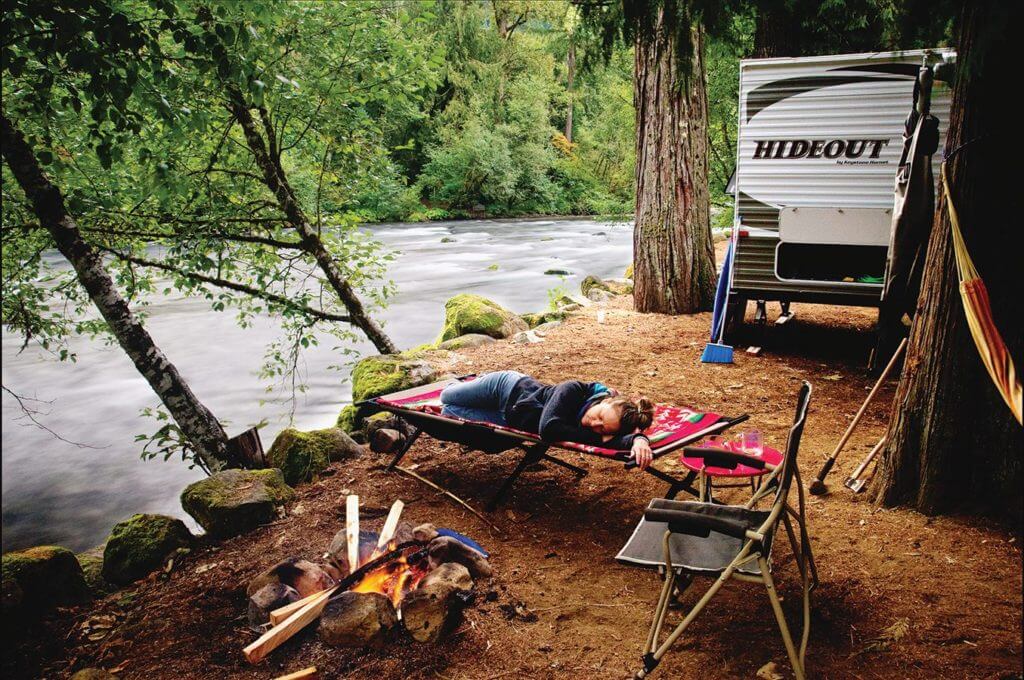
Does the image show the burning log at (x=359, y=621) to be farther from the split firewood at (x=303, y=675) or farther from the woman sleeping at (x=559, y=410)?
the woman sleeping at (x=559, y=410)

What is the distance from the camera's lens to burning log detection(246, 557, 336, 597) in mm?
3318

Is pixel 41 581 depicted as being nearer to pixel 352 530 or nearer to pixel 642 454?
pixel 352 530

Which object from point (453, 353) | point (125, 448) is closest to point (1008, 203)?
point (453, 353)

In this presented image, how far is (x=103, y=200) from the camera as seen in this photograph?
476 centimetres

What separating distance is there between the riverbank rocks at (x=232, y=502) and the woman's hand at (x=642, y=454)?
8.54ft

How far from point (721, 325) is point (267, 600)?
5245mm

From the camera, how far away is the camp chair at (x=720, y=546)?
2.34 m

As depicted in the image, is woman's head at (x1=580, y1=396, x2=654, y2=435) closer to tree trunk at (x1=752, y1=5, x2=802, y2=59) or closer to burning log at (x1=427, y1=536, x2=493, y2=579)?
burning log at (x1=427, y1=536, x2=493, y2=579)

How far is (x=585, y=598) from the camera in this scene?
3.20 meters

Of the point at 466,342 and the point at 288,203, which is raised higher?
the point at 288,203

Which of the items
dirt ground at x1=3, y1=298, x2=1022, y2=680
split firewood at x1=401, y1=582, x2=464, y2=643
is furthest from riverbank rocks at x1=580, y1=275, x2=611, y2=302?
split firewood at x1=401, y1=582, x2=464, y2=643

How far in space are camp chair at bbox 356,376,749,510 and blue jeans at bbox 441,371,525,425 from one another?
0.13 metres

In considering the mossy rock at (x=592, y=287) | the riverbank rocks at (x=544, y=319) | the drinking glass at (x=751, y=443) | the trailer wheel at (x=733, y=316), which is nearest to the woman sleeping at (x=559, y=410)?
the drinking glass at (x=751, y=443)

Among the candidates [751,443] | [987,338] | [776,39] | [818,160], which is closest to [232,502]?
[751,443]
